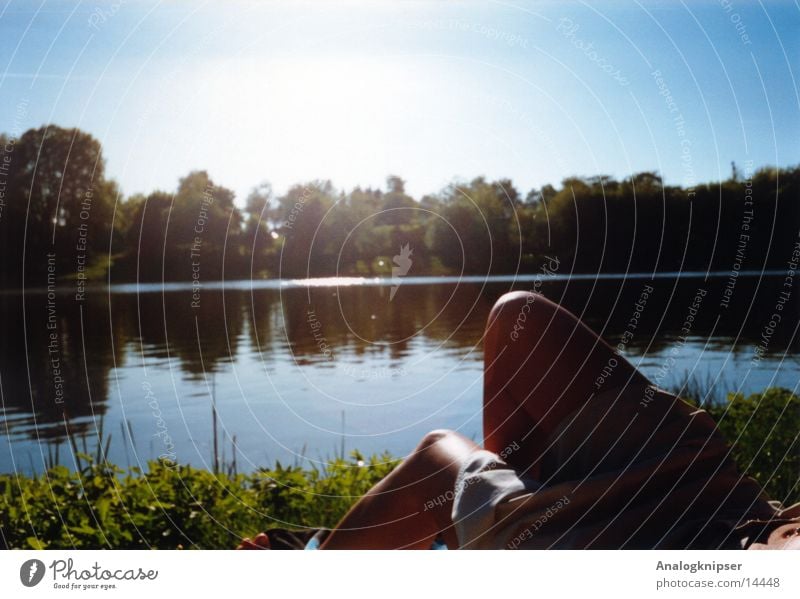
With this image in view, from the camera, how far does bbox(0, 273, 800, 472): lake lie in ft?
9.90

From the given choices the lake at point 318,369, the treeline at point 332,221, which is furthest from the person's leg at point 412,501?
the treeline at point 332,221

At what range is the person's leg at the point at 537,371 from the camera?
168cm

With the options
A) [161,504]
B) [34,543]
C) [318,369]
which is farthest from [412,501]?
[318,369]

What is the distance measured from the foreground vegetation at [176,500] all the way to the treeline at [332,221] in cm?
74

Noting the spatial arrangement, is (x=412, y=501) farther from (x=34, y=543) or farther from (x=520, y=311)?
(x=34, y=543)

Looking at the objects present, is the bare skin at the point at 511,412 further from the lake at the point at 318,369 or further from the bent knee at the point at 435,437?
the lake at the point at 318,369

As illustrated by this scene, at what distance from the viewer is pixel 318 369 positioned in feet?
13.7

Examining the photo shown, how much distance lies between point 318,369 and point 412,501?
2.55 m

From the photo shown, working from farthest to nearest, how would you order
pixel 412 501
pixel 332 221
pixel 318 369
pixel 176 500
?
pixel 318 369
pixel 332 221
pixel 176 500
pixel 412 501

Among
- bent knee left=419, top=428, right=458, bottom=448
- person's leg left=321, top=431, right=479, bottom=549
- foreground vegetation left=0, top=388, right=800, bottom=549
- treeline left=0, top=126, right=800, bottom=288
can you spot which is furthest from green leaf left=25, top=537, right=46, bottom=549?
bent knee left=419, top=428, right=458, bottom=448
